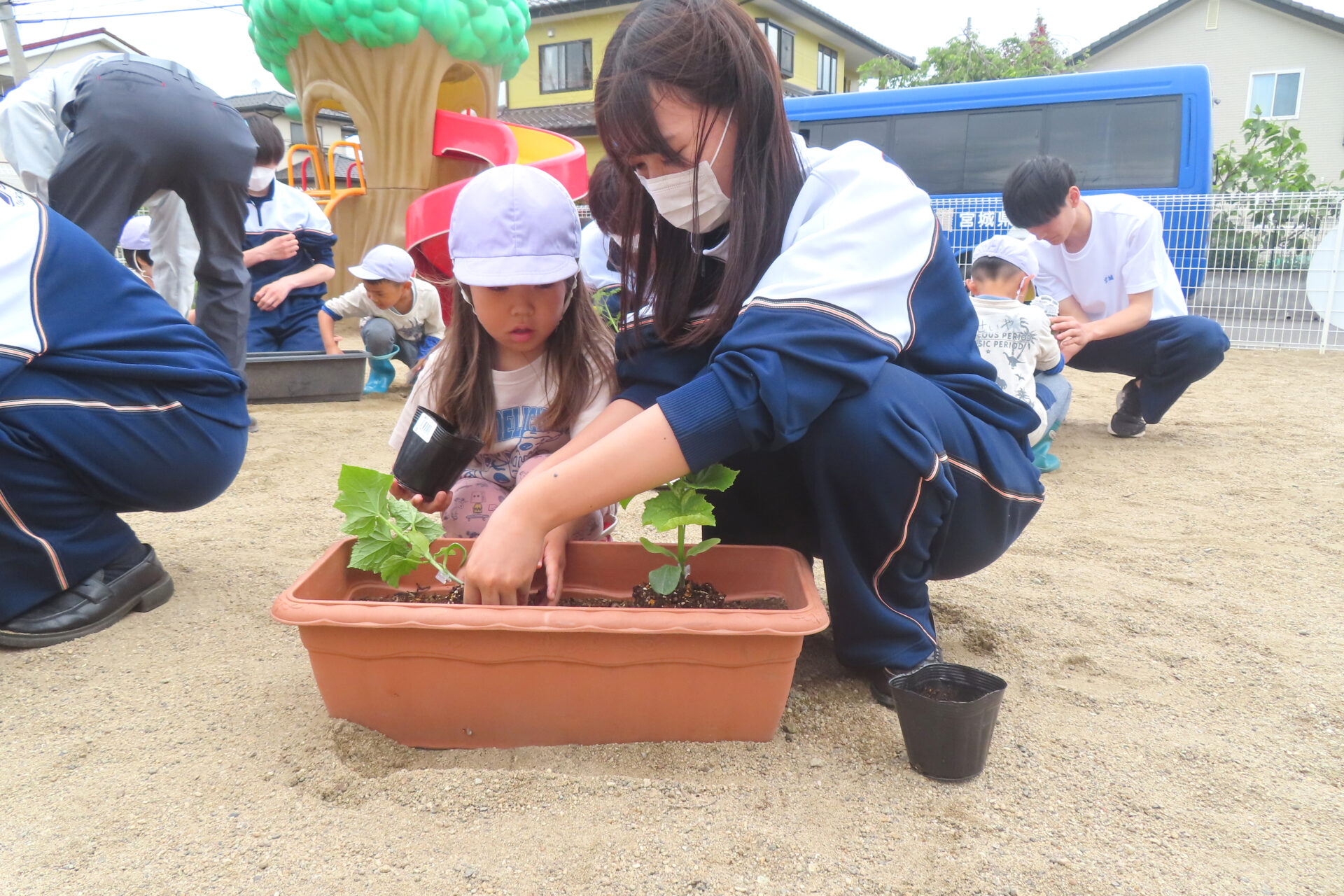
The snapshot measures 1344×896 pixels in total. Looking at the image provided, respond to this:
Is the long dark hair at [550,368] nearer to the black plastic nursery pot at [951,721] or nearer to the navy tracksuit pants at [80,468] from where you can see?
the navy tracksuit pants at [80,468]

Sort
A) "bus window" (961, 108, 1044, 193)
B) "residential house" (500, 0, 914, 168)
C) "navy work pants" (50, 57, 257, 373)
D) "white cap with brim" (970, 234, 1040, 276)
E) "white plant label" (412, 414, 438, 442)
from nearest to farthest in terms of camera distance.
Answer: "white plant label" (412, 414, 438, 442) < "navy work pants" (50, 57, 257, 373) < "white cap with brim" (970, 234, 1040, 276) < "bus window" (961, 108, 1044, 193) < "residential house" (500, 0, 914, 168)

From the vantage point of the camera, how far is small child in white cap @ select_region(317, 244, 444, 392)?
4711mm

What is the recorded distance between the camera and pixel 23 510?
1595mm

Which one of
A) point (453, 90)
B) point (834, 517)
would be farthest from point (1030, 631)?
point (453, 90)

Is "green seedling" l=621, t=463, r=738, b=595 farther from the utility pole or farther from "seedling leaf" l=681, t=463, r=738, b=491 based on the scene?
the utility pole

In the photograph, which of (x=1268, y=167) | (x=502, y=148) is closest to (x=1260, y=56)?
(x=1268, y=167)

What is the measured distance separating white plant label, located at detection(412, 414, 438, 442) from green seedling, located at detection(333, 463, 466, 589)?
10cm

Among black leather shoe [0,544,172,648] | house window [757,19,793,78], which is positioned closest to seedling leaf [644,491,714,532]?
black leather shoe [0,544,172,648]

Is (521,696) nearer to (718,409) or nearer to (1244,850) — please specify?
(718,409)

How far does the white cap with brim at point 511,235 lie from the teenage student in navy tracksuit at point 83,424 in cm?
65

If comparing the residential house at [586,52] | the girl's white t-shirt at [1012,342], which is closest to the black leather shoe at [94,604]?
the girl's white t-shirt at [1012,342]

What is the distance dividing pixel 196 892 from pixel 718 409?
31.9 inches

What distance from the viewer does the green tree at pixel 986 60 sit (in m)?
16.1

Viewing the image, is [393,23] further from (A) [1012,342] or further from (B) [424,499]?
(B) [424,499]
